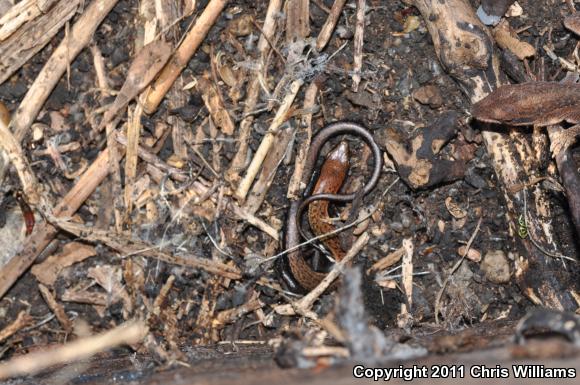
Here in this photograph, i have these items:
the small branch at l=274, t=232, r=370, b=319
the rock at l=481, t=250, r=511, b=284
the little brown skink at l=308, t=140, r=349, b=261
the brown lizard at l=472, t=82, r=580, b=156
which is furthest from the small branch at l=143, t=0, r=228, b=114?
the rock at l=481, t=250, r=511, b=284

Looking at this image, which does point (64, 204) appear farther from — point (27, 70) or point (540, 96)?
point (540, 96)

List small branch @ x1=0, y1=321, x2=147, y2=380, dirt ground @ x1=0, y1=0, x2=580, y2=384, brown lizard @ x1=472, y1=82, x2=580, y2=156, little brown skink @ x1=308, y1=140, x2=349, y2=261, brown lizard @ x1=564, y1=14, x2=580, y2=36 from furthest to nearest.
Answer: little brown skink @ x1=308, y1=140, x2=349, y2=261 < dirt ground @ x1=0, y1=0, x2=580, y2=384 < brown lizard @ x1=564, y1=14, x2=580, y2=36 < brown lizard @ x1=472, y1=82, x2=580, y2=156 < small branch @ x1=0, y1=321, x2=147, y2=380

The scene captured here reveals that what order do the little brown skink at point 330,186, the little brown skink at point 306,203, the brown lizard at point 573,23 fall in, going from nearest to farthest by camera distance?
the brown lizard at point 573,23
the little brown skink at point 306,203
the little brown skink at point 330,186

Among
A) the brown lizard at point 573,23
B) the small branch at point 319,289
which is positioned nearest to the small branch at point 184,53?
the small branch at point 319,289

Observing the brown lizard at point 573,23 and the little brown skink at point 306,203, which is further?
the little brown skink at point 306,203

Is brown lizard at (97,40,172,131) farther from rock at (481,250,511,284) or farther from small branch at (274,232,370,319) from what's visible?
rock at (481,250,511,284)

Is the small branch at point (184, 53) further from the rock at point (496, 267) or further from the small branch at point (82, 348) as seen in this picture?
the rock at point (496, 267)
